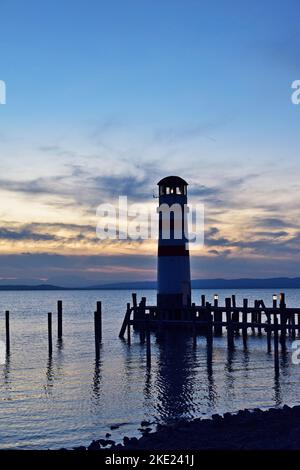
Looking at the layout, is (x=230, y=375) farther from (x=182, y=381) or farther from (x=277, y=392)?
(x=277, y=392)

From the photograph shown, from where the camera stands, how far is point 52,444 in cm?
1964

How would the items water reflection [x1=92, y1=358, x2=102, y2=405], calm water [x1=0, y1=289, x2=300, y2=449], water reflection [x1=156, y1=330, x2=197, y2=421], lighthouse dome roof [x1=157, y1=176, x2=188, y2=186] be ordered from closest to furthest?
calm water [x1=0, y1=289, x2=300, y2=449], water reflection [x1=156, y1=330, x2=197, y2=421], water reflection [x1=92, y1=358, x2=102, y2=405], lighthouse dome roof [x1=157, y1=176, x2=188, y2=186]

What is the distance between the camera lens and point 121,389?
2831 centimetres

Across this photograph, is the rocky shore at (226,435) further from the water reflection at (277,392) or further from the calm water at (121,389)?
the water reflection at (277,392)

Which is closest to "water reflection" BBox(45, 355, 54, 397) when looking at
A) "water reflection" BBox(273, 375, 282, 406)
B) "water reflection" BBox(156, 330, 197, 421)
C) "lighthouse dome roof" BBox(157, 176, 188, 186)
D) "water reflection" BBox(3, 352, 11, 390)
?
"water reflection" BBox(3, 352, 11, 390)

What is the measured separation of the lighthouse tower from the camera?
154 ft

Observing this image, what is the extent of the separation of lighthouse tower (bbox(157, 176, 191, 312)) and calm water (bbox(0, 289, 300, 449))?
4.67 meters

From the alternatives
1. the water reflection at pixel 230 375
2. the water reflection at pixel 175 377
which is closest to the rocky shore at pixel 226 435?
the water reflection at pixel 175 377

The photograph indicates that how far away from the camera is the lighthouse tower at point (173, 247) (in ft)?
154

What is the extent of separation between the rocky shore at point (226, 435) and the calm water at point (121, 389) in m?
2.05

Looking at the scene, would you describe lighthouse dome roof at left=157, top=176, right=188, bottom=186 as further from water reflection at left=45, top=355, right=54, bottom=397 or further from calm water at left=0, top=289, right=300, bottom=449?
water reflection at left=45, top=355, right=54, bottom=397

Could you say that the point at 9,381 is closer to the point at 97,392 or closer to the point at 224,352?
the point at 97,392
